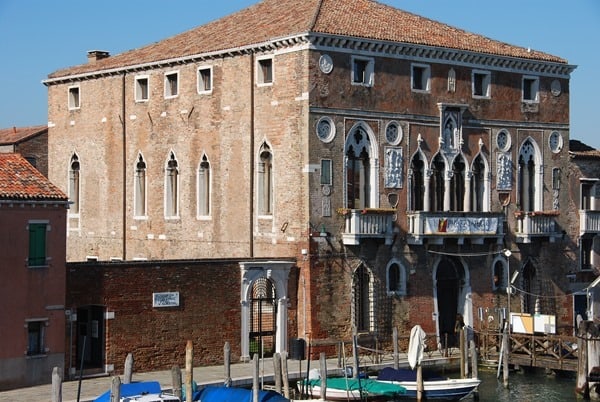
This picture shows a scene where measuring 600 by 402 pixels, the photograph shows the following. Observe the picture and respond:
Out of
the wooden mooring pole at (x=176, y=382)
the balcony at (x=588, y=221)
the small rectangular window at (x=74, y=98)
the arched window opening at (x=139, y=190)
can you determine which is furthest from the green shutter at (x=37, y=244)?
the balcony at (x=588, y=221)

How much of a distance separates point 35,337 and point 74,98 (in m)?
14.0

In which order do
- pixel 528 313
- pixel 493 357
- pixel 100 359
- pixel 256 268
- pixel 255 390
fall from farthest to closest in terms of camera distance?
pixel 528 313, pixel 493 357, pixel 256 268, pixel 100 359, pixel 255 390

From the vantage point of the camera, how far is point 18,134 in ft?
147

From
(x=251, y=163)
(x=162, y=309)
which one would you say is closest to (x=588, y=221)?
(x=251, y=163)

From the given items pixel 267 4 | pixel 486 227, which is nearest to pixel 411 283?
pixel 486 227

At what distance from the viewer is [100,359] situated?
27.7 m

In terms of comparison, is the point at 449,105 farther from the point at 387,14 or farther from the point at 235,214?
the point at 235,214

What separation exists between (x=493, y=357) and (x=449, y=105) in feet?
A: 21.2

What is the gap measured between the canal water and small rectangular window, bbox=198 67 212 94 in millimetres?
10002

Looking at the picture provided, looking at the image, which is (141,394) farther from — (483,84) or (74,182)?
(74,182)

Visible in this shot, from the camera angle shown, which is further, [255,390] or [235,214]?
[235,214]

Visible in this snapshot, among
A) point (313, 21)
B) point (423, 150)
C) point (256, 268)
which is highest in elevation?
point (313, 21)

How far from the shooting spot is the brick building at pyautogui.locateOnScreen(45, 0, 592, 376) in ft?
100

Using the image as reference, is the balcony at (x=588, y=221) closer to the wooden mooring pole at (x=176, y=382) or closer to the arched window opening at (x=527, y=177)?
the arched window opening at (x=527, y=177)
